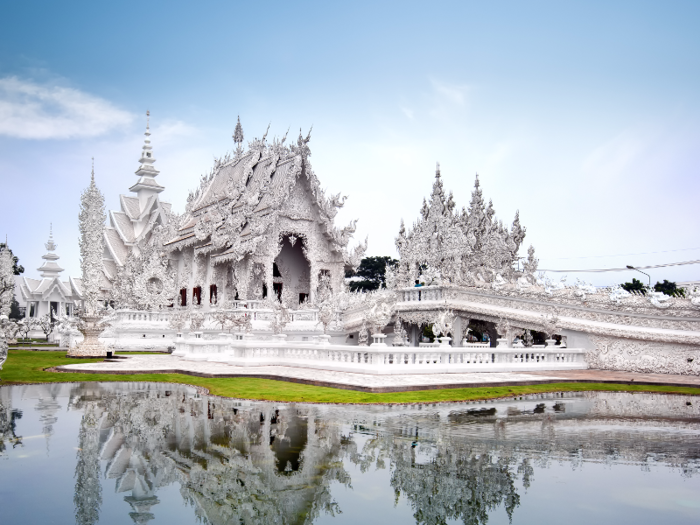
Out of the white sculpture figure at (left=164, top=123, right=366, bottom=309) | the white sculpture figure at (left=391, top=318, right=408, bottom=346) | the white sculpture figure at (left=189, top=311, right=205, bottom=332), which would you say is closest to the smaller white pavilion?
the white sculpture figure at (left=164, top=123, right=366, bottom=309)

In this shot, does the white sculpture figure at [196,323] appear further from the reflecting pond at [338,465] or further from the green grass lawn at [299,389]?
the reflecting pond at [338,465]

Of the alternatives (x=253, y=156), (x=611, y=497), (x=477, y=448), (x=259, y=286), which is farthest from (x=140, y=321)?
(x=611, y=497)

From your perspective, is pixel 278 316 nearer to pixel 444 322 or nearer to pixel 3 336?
pixel 444 322

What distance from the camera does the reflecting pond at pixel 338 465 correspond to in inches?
168

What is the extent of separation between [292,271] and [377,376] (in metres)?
16.6

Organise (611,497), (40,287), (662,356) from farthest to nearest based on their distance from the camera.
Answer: (40,287), (662,356), (611,497)

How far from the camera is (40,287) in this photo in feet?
145

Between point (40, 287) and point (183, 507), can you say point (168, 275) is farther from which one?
point (183, 507)

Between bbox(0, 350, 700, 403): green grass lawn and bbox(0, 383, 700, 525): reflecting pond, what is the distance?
1.00 metres

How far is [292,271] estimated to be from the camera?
28.6 m

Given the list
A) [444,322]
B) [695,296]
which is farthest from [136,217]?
[695,296]

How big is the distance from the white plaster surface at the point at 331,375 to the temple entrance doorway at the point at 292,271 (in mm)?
11534

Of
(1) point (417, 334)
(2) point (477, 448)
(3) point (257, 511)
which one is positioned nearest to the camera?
(3) point (257, 511)

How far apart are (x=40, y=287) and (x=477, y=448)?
4477 cm
